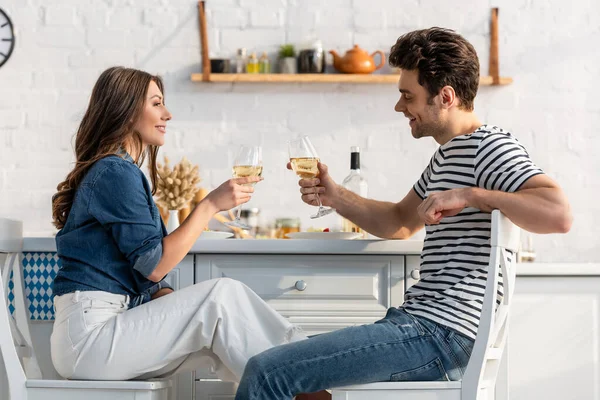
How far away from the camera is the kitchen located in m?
3.72

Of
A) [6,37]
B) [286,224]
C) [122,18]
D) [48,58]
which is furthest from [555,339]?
[6,37]

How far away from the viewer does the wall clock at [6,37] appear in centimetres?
375

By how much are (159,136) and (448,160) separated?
702mm

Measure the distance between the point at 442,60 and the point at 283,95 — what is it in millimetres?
1959

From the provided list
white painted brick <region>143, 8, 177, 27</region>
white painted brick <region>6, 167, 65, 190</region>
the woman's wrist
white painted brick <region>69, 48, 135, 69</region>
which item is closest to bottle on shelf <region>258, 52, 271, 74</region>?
white painted brick <region>143, 8, 177, 27</region>

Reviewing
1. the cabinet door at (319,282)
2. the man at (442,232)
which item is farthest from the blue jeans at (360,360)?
the cabinet door at (319,282)

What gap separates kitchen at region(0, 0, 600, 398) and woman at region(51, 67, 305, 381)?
Result: 1813 mm

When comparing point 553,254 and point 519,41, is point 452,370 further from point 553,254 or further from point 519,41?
point 519,41

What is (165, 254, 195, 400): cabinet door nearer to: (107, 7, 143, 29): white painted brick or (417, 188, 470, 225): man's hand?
(417, 188, 470, 225): man's hand

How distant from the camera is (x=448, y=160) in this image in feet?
5.90

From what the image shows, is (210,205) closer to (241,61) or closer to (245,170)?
(245,170)

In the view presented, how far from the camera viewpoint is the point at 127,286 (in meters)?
1.78

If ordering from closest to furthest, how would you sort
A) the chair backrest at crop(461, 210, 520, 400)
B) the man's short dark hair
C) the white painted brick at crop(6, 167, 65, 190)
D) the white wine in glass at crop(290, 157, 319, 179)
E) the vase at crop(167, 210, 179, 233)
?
1. the chair backrest at crop(461, 210, 520, 400)
2. the man's short dark hair
3. the white wine in glass at crop(290, 157, 319, 179)
4. the vase at crop(167, 210, 179, 233)
5. the white painted brick at crop(6, 167, 65, 190)

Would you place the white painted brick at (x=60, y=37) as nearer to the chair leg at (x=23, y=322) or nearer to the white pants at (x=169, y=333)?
the chair leg at (x=23, y=322)
